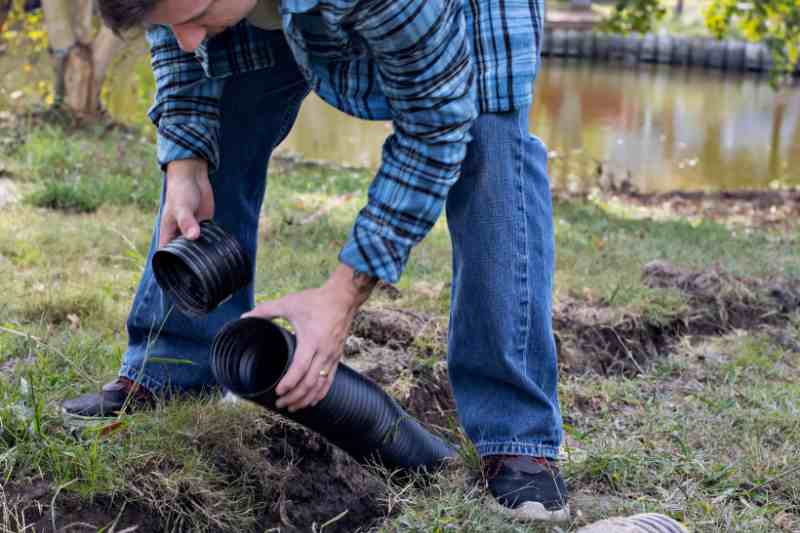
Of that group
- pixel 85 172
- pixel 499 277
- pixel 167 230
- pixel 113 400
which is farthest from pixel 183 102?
pixel 85 172

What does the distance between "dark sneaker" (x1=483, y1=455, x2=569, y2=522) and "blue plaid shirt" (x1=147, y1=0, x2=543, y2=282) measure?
65 cm

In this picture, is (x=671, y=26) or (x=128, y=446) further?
(x=671, y=26)

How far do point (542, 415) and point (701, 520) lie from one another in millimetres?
475

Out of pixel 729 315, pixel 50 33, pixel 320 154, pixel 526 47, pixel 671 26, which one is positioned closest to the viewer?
pixel 526 47

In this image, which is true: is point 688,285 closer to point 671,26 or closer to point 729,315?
point 729,315

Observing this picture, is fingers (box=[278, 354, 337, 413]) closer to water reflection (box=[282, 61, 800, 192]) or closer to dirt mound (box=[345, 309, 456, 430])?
dirt mound (box=[345, 309, 456, 430])

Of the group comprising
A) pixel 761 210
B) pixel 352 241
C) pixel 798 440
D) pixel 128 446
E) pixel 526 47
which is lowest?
pixel 761 210

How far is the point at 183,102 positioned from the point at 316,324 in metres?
0.84

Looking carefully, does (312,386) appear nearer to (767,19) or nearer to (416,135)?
(416,135)

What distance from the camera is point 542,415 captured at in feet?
8.11

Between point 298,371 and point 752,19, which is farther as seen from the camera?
point 752,19

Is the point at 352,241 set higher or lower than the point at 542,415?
higher

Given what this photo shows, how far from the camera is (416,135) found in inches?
85.4

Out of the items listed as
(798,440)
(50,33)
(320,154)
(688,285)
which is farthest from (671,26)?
(798,440)
